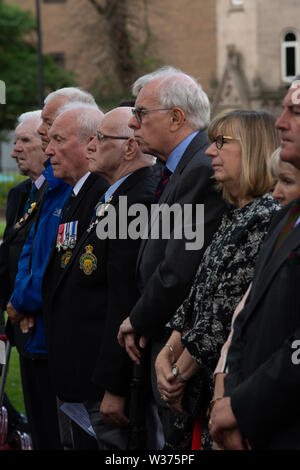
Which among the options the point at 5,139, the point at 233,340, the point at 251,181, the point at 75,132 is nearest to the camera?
the point at 233,340

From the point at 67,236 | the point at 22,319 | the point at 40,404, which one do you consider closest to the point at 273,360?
the point at 67,236

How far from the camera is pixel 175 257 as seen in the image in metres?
4.48

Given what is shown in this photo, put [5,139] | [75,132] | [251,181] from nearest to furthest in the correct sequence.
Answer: [251,181], [75,132], [5,139]

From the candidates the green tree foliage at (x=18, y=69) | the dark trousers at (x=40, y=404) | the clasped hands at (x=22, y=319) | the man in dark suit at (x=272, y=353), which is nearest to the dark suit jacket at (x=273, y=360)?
the man in dark suit at (x=272, y=353)

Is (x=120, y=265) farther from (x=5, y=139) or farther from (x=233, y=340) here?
(x=5, y=139)

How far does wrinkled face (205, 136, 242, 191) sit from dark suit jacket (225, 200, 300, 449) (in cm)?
77

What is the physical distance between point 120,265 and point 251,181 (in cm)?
109

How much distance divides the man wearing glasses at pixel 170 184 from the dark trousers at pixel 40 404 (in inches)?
58.1

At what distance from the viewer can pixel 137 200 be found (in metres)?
5.09

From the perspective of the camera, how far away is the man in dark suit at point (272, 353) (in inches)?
125

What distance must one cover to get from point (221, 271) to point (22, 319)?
7.46ft

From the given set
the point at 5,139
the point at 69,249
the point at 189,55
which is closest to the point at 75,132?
the point at 69,249

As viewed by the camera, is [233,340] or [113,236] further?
[113,236]

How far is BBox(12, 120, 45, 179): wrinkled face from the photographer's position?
6.82 meters
